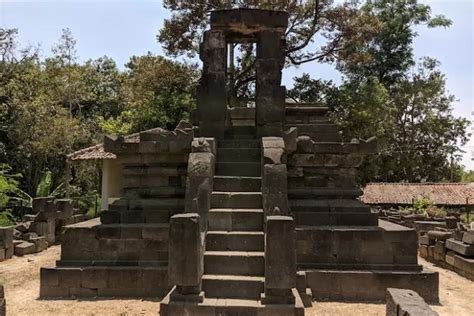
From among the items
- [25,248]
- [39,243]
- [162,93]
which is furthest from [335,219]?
[162,93]

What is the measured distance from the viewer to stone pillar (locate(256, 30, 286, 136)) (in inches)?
341

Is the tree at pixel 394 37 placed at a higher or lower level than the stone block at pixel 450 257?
higher

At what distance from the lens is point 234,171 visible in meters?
7.71

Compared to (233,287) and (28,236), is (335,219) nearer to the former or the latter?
(233,287)

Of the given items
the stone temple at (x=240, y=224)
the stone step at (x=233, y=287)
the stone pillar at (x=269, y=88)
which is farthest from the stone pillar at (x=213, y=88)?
the stone step at (x=233, y=287)

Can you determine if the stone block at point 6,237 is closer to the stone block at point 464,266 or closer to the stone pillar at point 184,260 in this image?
the stone pillar at point 184,260

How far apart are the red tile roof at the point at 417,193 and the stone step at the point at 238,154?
22.1 meters

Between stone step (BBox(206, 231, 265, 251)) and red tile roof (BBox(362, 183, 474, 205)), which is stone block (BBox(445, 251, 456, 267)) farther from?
red tile roof (BBox(362, 183, 474, 205))

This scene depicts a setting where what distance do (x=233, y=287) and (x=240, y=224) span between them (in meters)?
1.18

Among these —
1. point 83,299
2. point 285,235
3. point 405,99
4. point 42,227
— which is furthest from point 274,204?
point 405,99

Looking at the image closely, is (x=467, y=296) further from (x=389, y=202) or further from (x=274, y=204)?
(x=389, y=202)

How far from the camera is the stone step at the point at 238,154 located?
8.11 m

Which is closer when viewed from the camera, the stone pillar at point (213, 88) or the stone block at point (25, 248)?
the stone pillar at point (213, 88)

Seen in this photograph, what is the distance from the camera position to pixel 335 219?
7461mm
